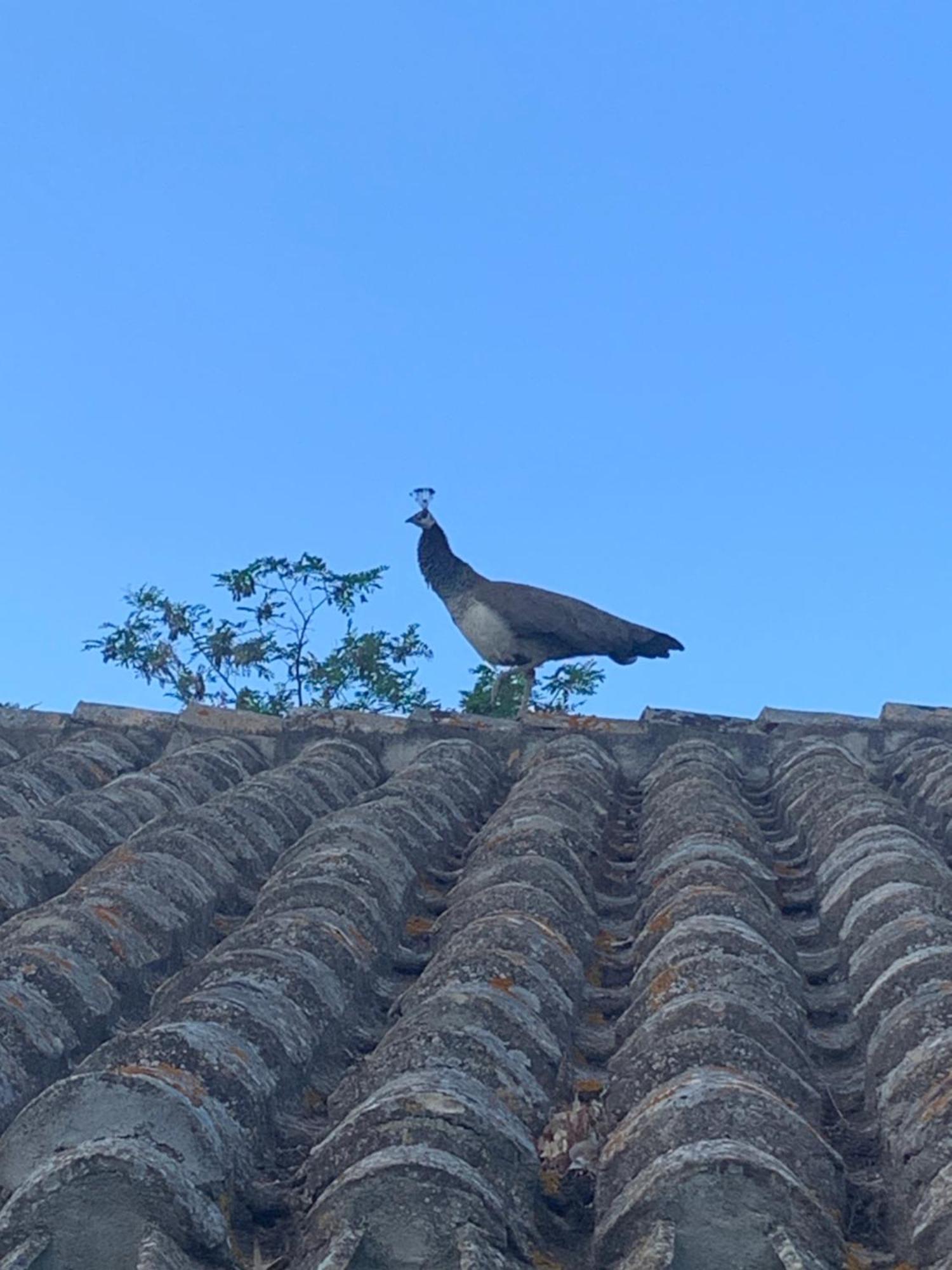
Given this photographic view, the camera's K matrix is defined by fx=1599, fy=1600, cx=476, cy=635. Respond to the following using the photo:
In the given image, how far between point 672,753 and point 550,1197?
436cm

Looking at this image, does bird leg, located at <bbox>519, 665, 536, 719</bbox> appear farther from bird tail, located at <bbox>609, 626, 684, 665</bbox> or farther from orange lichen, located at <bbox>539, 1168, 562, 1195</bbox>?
orange lichen, located at <bbox>539, 1168, 562, 1195</bbox>

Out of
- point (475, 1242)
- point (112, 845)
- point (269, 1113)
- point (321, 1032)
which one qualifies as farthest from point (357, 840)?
point (475, 1242)

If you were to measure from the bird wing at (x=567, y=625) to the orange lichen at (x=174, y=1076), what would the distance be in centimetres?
617

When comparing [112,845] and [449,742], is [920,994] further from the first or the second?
[449,742]

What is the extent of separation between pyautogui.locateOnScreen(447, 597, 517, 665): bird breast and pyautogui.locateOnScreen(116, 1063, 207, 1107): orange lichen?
625cm

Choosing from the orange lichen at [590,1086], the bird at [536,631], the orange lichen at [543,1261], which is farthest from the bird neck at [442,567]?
the orange lichen at [543,1261]

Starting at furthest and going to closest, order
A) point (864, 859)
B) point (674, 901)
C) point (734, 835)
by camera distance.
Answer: point (734, 835) → point (864, 859) → point (674, 901)

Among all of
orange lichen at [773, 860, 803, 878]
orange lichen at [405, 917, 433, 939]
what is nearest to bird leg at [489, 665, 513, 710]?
orange lichen at [773, 860, 803, 878]

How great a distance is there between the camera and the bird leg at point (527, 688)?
7.63 metres

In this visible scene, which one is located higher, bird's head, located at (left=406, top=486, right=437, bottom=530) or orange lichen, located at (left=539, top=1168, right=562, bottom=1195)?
bird's head, located at (left=406, top=486, right=437, bottom=530)

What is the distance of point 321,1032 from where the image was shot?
3.11 m

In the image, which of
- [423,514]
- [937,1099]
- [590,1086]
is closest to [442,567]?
[423,514]

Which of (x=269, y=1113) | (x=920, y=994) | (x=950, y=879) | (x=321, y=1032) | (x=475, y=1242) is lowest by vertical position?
(x=475, y=1242)

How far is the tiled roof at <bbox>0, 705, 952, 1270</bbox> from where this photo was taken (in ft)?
6.80
